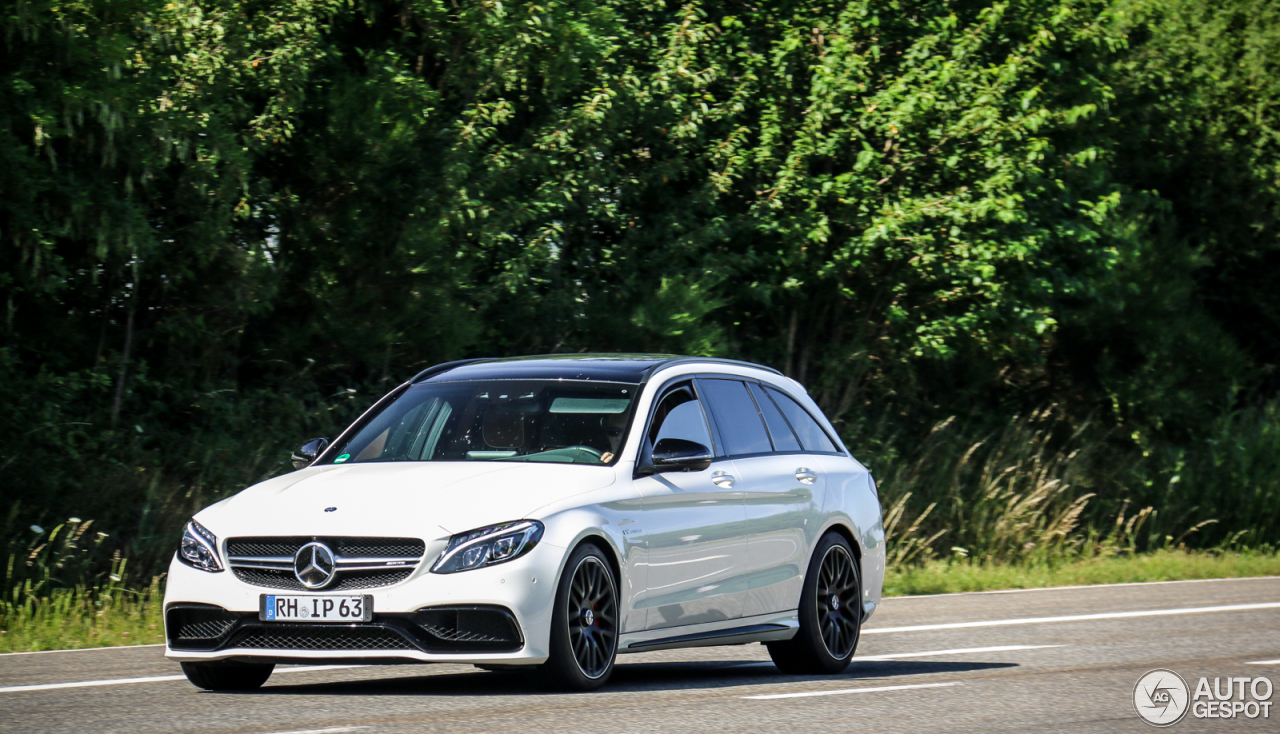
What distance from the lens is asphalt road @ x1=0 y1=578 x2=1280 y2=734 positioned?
7676 mm

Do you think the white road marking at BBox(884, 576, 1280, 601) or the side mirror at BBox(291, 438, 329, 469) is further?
the white road marking at BBox(884, 576, 1280, 601)

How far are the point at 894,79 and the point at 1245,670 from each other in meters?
12.4

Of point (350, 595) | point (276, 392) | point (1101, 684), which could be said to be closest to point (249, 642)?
point (350, 595)

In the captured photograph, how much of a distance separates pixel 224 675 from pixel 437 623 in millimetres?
1399

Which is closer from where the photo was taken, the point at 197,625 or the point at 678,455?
the point at 197,625

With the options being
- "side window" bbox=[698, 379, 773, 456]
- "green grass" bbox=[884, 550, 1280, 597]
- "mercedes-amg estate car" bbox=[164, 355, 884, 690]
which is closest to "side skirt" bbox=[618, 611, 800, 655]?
"mercedes-amg estate car" bbox=[164, 355, 884, 690]

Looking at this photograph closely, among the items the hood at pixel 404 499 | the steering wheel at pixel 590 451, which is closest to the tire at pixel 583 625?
the hood at pixel 404 499

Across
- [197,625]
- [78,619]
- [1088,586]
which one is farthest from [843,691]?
[1088,586]

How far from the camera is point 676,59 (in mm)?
20656

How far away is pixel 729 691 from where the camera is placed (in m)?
9.15

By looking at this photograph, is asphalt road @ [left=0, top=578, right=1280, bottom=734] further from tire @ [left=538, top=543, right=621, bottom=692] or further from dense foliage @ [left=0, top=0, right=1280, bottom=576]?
dense foliage @ [left=0, top=0, right=1280, bottom=576]

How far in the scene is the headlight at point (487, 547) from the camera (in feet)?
26.0

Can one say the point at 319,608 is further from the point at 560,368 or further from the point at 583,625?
the point at 560,368

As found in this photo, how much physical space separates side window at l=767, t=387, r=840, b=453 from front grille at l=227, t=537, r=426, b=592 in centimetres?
364
